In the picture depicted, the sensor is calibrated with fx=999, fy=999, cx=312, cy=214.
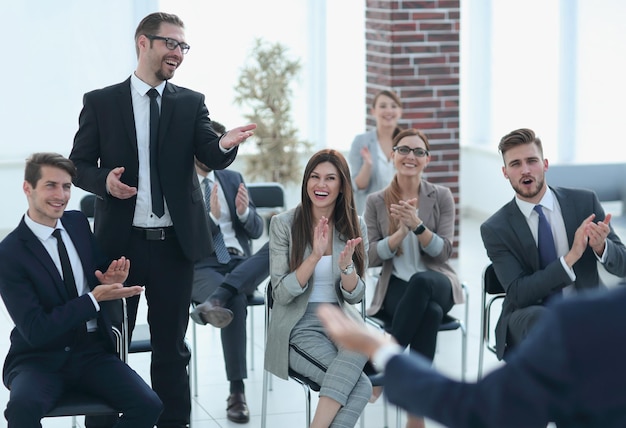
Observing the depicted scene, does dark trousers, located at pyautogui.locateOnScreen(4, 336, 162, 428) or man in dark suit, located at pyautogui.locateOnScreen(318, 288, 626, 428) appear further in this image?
dark trousers, located at pyautogui.locateOnScreen(4, 336, 162, 428)

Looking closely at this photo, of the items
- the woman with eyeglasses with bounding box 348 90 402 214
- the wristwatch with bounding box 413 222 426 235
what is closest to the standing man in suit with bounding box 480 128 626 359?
the wristwatch with bounding box 413 222 426 235

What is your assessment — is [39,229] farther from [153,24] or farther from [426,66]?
[426,66]

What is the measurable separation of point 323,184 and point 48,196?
1149 millimetres

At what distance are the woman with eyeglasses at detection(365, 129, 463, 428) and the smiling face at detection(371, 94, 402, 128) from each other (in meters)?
1.13

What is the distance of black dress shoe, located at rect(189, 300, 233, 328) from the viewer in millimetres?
4566

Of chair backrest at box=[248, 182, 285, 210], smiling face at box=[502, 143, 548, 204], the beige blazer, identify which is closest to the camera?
smiling face at box=[502, 143, 548, 204]

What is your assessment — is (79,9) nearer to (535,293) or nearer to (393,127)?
(393,127)

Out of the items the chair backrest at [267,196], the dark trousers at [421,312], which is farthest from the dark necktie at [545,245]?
the chair backrest at [267,196]

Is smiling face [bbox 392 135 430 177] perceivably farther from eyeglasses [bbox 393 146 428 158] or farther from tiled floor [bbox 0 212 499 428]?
tiled floor [bbox 0 212 499 428]

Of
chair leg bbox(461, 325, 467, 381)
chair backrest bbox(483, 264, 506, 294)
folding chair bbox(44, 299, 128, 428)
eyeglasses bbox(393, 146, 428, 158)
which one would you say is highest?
eyeglasses bbox(393, 146, 428, 158)

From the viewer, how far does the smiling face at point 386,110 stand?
6.12 meters

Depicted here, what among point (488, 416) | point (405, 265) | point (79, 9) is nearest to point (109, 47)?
point (79, 9)

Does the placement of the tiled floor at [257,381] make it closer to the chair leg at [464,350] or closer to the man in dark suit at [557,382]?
the chair leg at [464,350]

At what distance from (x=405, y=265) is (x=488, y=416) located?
3090 mm
